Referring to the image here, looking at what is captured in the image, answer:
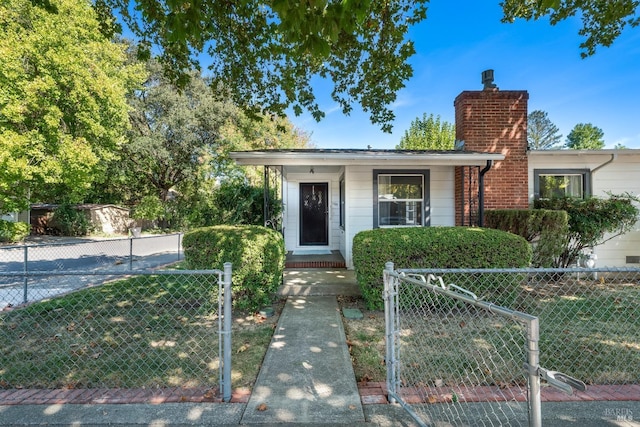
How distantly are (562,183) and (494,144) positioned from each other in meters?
1.89

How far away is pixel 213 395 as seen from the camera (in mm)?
2738

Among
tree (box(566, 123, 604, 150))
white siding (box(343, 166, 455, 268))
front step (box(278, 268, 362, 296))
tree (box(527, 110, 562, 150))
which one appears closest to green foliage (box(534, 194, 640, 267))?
white siding (box(343, 166, 455, 268))

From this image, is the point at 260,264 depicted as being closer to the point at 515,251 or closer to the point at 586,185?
the point at 515,251

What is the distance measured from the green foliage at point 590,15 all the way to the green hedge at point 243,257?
6.08 m

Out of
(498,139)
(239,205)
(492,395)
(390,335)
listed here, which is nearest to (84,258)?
(239,205)

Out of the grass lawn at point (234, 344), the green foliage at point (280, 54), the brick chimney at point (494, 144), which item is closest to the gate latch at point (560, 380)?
the grass lawn at point (234, 344)

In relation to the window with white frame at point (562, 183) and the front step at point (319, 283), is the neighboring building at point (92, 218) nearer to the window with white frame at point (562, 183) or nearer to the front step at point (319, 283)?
the front step at point (319, 283)

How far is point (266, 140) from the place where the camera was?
22.0 meters

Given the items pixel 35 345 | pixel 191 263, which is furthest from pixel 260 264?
pixel 35 345

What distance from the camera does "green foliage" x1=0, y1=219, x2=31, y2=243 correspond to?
47.7 feet

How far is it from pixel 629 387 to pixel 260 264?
4362 mm

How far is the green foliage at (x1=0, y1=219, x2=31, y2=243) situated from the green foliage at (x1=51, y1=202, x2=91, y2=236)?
3.43m

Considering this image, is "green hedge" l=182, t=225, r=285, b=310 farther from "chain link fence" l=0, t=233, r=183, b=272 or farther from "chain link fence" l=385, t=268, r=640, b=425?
"chain link fence" l=0, t=233, r=183, b=272

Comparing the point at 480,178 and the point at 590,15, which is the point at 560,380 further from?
the point at 590,15
